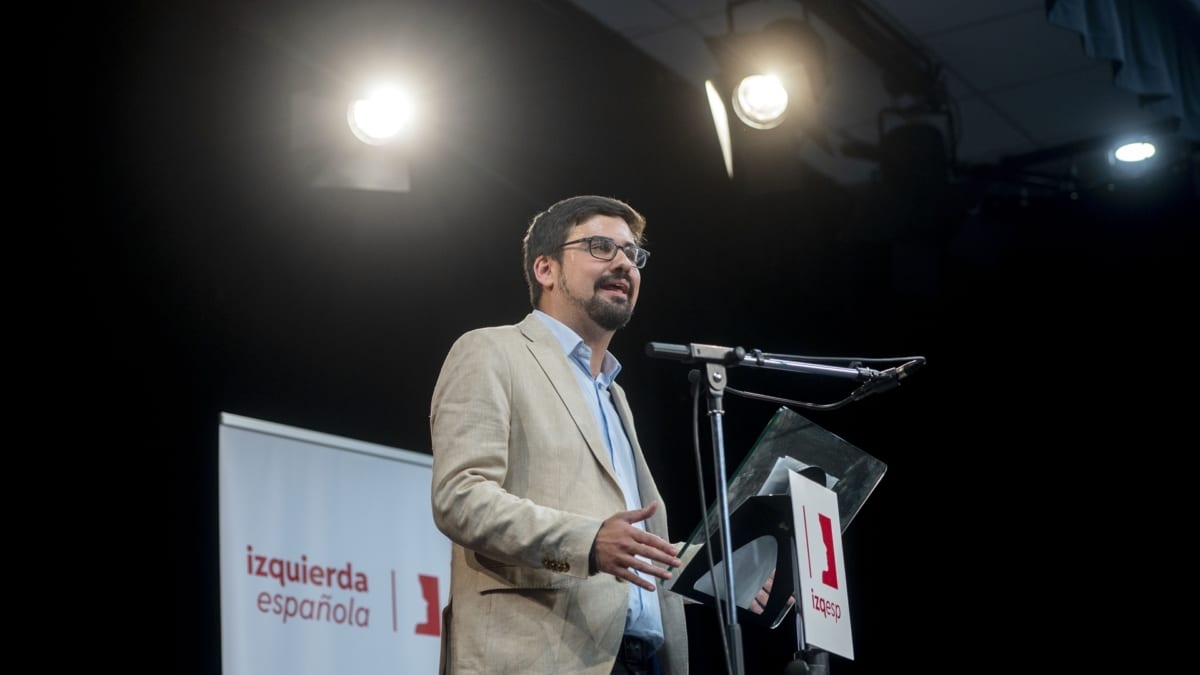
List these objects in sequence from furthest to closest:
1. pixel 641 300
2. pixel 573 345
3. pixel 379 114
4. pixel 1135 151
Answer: pixel 641 300 < pixel 1135 151 < pixel 379 114 < pixel 573 345

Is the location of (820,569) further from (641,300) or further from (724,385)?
(641,300)

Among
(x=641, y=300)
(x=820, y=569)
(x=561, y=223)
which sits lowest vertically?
(x=820, y=569)

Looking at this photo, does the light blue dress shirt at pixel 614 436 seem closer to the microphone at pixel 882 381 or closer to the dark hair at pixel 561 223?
the dark hair at pixel 561 223

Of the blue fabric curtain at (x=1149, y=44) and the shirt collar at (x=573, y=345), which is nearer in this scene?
the shirt collar at (x=573, y=345)

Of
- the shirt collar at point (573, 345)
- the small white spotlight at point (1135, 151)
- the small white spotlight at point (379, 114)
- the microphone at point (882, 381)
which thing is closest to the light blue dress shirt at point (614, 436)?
the shirt collar at point (573, 345)

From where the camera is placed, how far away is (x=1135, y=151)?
19.7 feet

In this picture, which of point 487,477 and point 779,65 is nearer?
point 487,477

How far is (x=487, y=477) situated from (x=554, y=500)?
0.47 feet

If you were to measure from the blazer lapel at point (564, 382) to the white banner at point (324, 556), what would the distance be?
80.4 inches

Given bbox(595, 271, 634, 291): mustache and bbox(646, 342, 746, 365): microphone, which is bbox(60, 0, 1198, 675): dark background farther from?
bbox(646, 342, 746, 365): microphone

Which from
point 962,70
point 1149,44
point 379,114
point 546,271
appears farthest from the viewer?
point 962,70

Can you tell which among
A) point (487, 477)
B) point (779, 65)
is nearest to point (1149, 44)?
point (779, 65)

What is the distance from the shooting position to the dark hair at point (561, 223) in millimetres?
2682

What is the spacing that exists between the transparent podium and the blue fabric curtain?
2.09 meters
